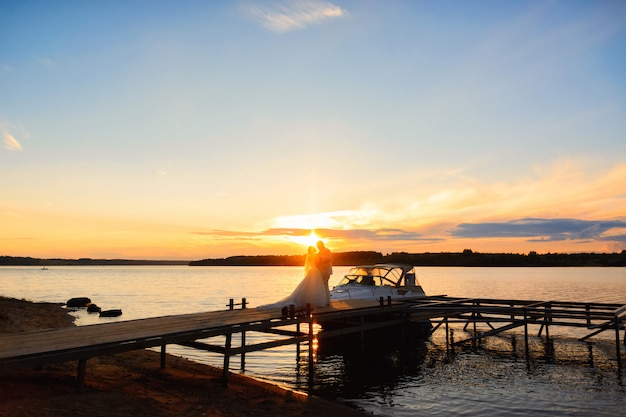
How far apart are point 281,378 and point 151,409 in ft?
24.5

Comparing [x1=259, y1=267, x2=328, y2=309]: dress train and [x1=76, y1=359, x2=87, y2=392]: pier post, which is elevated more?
[x1=259, y1=267, x2=328, y2=309]: dress train

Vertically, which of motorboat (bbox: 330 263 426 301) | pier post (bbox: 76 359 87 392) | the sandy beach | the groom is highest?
the groom

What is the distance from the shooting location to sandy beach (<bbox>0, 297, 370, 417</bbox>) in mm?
9484

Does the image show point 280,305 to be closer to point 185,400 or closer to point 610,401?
point 185,400

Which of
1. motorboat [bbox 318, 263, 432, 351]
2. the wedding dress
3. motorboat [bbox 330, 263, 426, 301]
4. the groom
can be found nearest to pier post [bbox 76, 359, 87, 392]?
the wedding dress

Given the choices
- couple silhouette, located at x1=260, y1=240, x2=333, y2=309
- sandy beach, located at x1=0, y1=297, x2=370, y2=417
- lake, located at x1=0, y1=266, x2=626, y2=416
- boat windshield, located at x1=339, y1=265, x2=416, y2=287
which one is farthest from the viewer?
boat windshield, located at x1=339, y1=265, x2=416, y2=287

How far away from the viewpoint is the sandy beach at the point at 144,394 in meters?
9.48

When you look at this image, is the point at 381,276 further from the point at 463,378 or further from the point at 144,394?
the point at 144,394

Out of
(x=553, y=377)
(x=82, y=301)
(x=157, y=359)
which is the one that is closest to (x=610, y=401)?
(x=553, y=377)

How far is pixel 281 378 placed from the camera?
17125mm

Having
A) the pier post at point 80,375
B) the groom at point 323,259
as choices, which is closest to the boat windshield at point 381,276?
the groom at point 323,259

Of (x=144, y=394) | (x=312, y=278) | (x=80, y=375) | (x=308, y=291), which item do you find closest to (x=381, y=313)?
(x=308, y=291)

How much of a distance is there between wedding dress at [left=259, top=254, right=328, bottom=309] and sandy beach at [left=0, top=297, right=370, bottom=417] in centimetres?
370

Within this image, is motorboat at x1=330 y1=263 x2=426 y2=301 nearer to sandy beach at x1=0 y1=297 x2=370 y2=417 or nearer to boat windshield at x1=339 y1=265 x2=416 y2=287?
boat windshield at x1=339 y1=265 x2=416 y2=287
